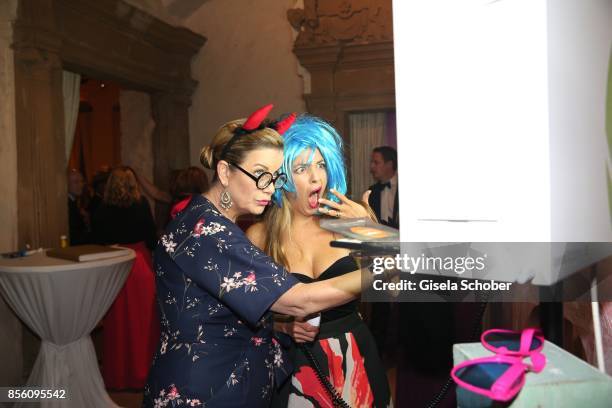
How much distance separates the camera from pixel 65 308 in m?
2.99

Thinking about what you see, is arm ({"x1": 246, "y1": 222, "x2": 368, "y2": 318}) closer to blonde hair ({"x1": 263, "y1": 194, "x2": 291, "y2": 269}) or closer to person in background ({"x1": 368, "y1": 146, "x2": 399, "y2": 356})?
blonde hair ({"x1": 263, "y1": 194, "x2": 291, "y2": 269})

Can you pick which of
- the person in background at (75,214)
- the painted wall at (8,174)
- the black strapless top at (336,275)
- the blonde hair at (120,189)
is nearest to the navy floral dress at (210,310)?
the black strapless top at (336,275)

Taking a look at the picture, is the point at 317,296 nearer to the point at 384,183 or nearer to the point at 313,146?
the point at 313,146

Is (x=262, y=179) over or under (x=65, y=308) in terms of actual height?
over

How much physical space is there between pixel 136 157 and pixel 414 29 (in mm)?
5683

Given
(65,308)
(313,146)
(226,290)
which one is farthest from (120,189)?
(226,290)

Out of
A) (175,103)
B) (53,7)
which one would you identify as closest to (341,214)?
(53,7)

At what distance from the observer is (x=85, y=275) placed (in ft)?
9.84

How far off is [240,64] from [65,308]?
3831mm

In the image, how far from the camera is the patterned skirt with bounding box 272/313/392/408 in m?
1.61

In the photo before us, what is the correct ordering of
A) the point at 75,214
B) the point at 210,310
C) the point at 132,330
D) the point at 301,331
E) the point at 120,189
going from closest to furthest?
the point at 210,310 < the point at 301,331 < the point at 132,330 < the point at 120,189 < the point at 75,214

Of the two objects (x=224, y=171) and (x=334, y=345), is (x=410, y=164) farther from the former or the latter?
(x=334, y=345)

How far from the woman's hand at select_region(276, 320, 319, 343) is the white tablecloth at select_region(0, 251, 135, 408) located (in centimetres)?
178

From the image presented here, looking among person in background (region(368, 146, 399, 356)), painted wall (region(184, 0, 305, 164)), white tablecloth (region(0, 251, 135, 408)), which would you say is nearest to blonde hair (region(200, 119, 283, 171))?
white tablecloth (region(0, 251, 135, 408))
